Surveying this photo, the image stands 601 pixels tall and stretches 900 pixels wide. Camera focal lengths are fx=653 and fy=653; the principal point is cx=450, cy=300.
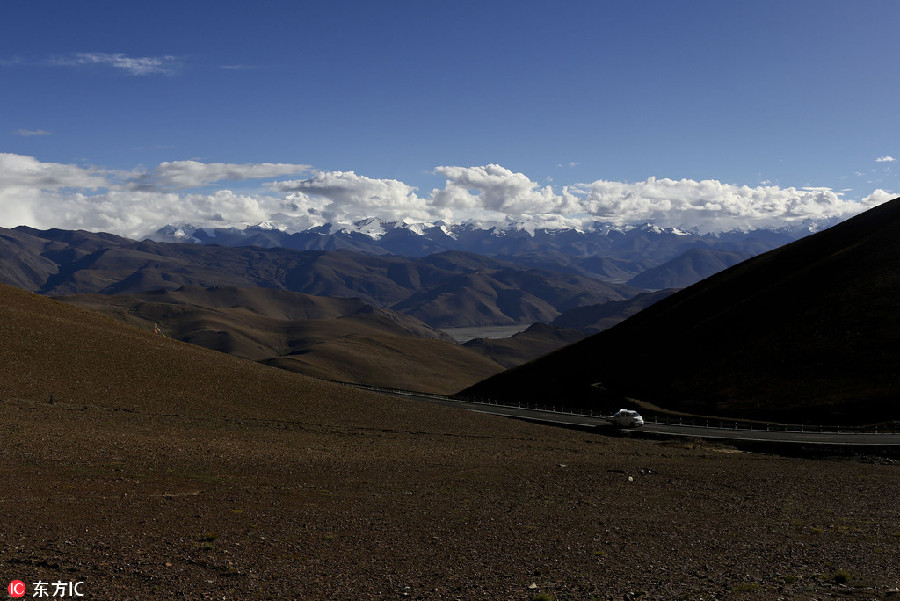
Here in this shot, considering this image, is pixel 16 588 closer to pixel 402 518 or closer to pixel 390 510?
pixel 402 518

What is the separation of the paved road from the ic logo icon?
5461 centimetres

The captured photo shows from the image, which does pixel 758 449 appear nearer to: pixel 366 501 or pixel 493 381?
pixel 366 501

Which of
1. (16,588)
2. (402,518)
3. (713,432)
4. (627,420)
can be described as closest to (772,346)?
(713,432)

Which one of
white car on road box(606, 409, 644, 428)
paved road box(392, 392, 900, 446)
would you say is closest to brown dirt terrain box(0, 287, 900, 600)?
paved road box(392, 392, 900, 446)

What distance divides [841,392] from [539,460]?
143 feet

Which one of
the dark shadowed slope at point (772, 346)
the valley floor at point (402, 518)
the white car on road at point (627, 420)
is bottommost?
the valley floor at point (402, 518)

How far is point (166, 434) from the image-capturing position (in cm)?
3938

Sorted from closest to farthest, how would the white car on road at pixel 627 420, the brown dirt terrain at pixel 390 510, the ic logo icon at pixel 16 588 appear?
the ic logo icon at pixel 16 588 → the brown dirt terrain at pixel 390 510 → the white car on road at pixel 627 420

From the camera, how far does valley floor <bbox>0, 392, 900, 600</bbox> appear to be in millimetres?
17969

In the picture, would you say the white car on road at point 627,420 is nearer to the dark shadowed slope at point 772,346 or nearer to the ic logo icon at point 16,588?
the dark shadowed slope at point 772,346

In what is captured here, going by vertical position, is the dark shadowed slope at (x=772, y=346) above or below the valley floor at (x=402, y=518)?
above

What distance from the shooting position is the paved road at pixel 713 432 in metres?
53.6

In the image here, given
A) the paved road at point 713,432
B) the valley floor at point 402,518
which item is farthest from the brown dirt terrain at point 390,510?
the paved road at point 713,432

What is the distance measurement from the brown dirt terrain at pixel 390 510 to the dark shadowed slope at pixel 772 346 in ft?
80.2
